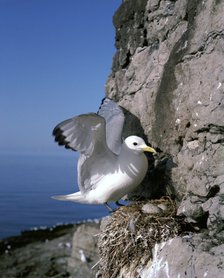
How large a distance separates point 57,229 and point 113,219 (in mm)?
20131

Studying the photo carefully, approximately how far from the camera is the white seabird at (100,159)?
239 inches

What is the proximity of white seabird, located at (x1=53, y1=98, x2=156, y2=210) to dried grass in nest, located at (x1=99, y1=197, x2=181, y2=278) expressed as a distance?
527 mm

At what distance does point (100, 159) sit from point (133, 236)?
1.50 m

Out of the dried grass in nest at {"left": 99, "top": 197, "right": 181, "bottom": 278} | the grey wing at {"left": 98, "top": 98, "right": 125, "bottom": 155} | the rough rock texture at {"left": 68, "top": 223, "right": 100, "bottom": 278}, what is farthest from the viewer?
the rough rock texture at {"left": 68, "top": 223, "right": 100, "bottom": 278}

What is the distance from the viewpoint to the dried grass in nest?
5.40 m

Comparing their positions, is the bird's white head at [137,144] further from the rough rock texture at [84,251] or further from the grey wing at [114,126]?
the rough rock texture at [84,251]

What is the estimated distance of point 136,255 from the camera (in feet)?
18.3

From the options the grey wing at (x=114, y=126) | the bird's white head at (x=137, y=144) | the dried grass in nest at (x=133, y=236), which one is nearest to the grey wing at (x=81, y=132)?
the bird's white head at (x=137, y=144)

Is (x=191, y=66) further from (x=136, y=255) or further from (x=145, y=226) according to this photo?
(x=136, y=255)

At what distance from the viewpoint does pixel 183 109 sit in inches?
228

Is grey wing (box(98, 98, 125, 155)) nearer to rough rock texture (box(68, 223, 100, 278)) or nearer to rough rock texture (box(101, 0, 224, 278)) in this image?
rough rock texture (box(101, 0, 224, 278))

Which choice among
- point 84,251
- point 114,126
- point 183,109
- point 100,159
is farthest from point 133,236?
point 84,251

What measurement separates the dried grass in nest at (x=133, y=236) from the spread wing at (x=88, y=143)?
90cm

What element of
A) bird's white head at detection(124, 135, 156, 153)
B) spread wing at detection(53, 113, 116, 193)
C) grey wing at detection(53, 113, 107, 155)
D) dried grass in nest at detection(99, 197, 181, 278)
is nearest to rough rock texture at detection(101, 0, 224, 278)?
dried grass in nest at detection(99, 197, 181, 278)
